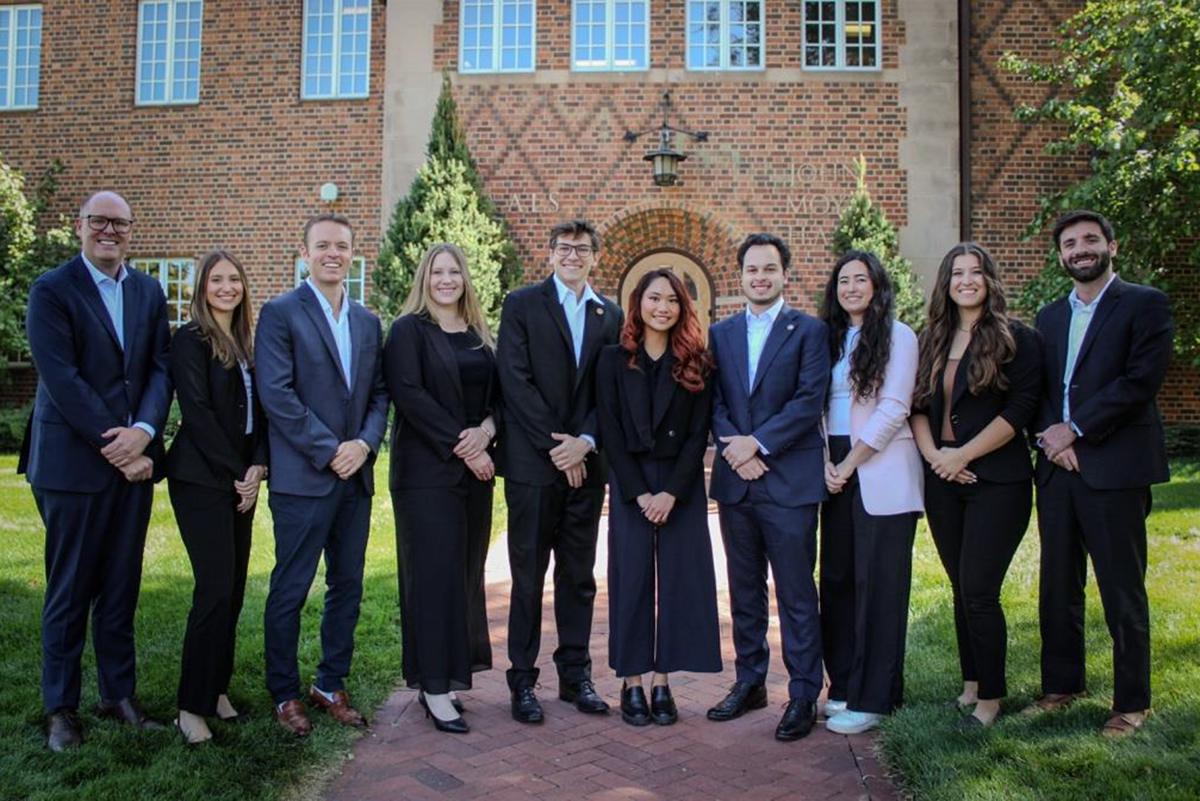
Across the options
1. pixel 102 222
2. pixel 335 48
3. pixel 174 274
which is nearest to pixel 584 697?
pixel 102 222

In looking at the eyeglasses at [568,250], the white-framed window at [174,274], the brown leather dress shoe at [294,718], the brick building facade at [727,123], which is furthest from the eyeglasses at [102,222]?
the white-framed window at [174,274]

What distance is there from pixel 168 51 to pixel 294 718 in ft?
44.9

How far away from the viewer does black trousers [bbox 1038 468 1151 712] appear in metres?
4.11

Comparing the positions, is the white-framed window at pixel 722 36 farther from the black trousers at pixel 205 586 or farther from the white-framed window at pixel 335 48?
the black trousers at pixel 205 586

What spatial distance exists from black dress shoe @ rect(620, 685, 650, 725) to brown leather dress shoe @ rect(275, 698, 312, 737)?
140 centimetres

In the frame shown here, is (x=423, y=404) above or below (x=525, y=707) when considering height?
above

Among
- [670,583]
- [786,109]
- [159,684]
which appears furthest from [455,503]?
[786,109]

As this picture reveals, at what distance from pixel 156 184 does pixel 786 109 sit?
9.34m

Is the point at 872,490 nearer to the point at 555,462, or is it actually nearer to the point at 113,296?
the point at 555,462

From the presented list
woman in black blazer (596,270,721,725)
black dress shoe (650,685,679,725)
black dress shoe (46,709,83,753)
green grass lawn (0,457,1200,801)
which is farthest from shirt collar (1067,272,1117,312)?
black dress shoe (46,709,83,753)

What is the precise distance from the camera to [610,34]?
1400 cm

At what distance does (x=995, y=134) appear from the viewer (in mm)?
13766

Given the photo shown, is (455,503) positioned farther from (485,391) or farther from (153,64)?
(153,64)

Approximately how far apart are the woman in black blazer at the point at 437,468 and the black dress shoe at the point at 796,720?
1.40 metres
